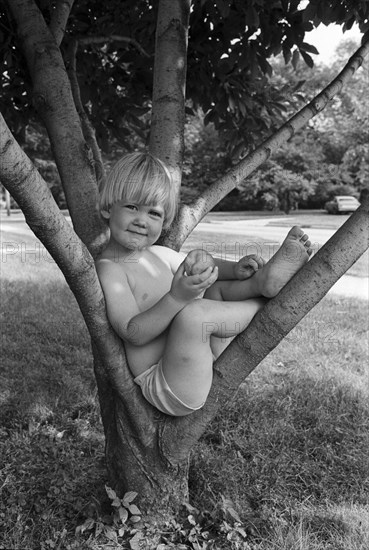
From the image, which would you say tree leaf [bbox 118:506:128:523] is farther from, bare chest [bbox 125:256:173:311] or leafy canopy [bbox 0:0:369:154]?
leafy canopy [bbox 0:0:369:154]

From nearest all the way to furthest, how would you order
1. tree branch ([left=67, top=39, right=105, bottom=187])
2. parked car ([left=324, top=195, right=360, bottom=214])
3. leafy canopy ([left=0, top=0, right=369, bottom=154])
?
tree branch ([left=67, top=39, right=105, bottom=187])
leafy canopy ([left=0, top=0, right=369, bottom=154])
parked car ([left=324, top=195, right=360, bottom=214])

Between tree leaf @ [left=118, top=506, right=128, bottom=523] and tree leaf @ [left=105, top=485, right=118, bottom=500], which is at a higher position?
tree leaf @ [left=105, top=485, right=118, bottom=500]

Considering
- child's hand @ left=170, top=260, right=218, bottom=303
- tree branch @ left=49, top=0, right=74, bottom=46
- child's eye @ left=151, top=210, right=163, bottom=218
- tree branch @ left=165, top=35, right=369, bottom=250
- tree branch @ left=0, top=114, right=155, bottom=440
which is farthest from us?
tree branch @ left=49, top=0, right=74, bottom=46

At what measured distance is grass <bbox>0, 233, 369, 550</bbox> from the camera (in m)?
1.98

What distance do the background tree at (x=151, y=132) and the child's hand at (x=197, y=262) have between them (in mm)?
279

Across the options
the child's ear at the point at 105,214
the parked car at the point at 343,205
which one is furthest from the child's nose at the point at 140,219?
the parked car at the point at 343,205

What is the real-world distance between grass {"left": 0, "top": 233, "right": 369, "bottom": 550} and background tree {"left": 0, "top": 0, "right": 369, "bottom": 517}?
272 mm

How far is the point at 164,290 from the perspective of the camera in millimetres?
1832

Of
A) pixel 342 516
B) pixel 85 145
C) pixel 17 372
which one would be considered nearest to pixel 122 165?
pixel 85 145

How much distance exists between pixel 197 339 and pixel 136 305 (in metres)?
0.23

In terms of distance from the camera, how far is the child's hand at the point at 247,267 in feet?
6.20

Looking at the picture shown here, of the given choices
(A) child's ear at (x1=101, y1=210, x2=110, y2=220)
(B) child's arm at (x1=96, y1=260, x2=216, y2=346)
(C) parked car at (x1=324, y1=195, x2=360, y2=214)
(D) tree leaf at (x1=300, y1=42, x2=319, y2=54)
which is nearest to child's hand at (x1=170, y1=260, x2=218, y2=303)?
(B) child's arm at (x1=96, y1=260, x2=216, y2=346)

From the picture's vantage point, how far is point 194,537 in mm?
1881

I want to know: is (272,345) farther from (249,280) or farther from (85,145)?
(85,145)
